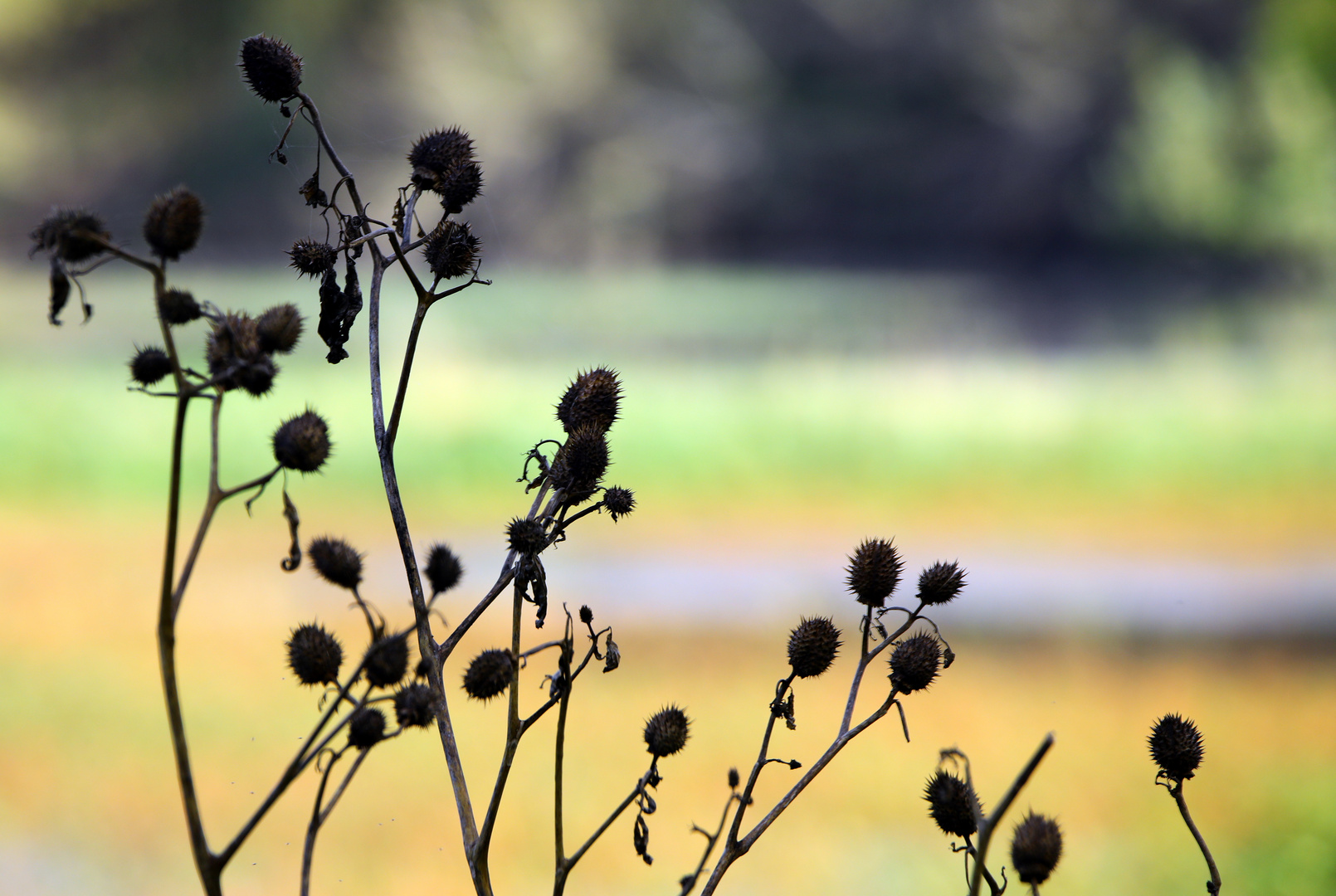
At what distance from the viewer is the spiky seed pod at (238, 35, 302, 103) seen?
0.74 m

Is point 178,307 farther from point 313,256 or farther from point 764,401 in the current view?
point 764,401

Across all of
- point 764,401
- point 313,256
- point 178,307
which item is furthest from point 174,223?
point 764,401

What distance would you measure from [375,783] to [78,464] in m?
5.29

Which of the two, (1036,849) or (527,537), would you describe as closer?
(1036,849)

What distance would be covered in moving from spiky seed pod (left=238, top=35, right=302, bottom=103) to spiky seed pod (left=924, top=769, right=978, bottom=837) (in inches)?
23.5

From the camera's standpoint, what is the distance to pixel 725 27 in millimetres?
20531

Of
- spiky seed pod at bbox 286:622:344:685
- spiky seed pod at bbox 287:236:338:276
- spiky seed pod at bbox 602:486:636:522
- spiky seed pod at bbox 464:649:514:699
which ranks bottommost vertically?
spiky seed pod at bbox 286:622:344:685

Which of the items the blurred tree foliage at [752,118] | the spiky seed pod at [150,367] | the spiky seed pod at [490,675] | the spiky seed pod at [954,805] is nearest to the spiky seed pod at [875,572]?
the spiky seed pod at [954,805]

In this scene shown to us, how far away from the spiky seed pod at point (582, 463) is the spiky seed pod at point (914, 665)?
0.23 meters

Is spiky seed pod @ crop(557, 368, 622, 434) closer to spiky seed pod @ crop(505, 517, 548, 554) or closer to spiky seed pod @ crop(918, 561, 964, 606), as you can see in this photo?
spiky seed pod @ crop(505, 517, 548, 554)

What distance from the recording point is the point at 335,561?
68 cm

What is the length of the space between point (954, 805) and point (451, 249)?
1.61 ft

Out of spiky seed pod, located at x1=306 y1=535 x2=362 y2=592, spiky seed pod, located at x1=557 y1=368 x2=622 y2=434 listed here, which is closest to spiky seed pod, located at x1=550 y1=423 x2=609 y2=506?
spiky seed pod, located at x1=557 y1=368 x2=622 y2=434

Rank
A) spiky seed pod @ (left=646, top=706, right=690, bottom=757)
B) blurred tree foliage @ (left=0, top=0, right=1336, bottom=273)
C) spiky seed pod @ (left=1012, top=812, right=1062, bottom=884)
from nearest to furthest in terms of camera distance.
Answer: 1. spiky seed pod @ (left=1012, top=812, right=1062, bottom=884)
2. spiky seed pod @ (left=646, top=706, right=690, bottom=757)
3. blurred tree foliage @ (left=0, top=0, right=1336, bottom=273)
